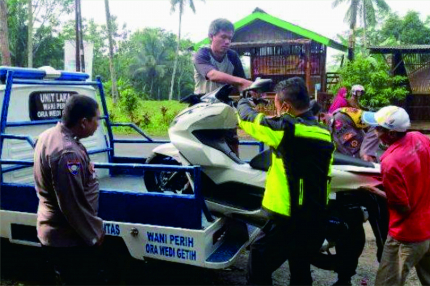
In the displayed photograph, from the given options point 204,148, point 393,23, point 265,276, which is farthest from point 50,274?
point 393,23

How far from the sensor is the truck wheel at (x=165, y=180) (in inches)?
156

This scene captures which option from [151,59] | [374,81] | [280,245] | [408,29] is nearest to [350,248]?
[280,245]

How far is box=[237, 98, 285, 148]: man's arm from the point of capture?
273cm

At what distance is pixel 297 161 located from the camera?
107 inches

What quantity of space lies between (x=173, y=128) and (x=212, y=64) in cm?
82

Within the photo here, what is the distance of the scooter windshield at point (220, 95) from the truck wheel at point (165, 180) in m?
0.67

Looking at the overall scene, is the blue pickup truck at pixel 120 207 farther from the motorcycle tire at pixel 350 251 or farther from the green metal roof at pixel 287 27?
the green metal roof at pixel 287 27

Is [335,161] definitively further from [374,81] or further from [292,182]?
[374,81]

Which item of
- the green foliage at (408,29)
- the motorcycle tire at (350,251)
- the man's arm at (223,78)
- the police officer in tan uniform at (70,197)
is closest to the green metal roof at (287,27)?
the green foliage at (408,29)

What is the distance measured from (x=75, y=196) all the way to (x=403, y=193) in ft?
6.43

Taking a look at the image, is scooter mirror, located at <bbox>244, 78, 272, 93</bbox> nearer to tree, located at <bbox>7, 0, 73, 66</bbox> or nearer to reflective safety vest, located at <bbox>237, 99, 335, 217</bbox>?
reflective safety vest, located at <bbox>237, 99, 335, 217</bbox>

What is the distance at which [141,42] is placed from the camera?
1918 inches

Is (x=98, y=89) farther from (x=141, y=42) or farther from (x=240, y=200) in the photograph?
(x=141, y=42)

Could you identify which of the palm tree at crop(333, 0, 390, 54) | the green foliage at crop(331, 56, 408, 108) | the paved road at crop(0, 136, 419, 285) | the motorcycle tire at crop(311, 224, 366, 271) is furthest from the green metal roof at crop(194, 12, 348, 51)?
the motorcycle tire at crop(311, 224, 366, 271)
